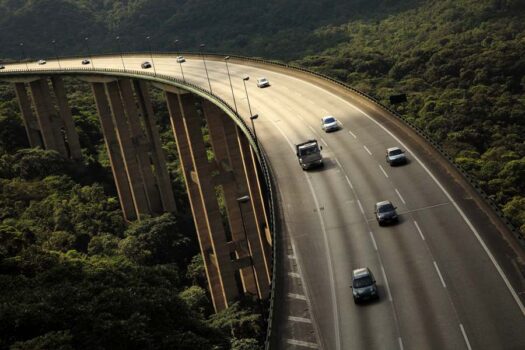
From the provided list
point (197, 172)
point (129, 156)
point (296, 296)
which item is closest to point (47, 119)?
point (129, 156)

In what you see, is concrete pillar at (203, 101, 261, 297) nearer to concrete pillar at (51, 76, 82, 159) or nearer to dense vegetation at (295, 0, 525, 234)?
dense vegetation at (295, 0, 525, 234)

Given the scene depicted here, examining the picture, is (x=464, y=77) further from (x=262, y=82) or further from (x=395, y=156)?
(x=395, y=156)

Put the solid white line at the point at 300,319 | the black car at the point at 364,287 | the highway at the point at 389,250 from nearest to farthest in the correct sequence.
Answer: the highway at the point at 389,250 < the solid white line at the point at 300,319 < the black car at the point at 364,287

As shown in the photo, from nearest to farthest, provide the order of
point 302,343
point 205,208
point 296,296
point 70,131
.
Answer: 1. point 302,343
2. point 296,296
3. point 205,208
4. point 70,131

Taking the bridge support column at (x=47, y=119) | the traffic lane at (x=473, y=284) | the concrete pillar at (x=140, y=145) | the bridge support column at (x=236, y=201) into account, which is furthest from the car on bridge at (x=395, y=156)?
the bridge support column at (x=47, y=119)

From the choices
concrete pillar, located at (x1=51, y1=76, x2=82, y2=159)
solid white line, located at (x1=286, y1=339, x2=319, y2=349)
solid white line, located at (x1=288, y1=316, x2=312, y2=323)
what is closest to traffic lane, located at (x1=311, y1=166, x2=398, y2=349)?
solid white line, located at (x1=286, y1=339, x2=319, y2=349)

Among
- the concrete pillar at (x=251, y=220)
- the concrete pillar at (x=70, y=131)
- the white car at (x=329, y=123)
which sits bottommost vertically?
the concrete pillar at (x=251, y=220)

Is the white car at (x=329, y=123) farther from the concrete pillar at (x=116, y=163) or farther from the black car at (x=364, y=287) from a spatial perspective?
the concrete pillar at (x=116, y=163)

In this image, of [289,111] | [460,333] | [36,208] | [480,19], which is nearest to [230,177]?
[289,111]
